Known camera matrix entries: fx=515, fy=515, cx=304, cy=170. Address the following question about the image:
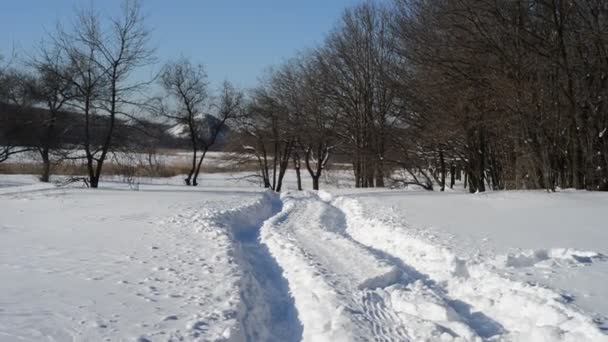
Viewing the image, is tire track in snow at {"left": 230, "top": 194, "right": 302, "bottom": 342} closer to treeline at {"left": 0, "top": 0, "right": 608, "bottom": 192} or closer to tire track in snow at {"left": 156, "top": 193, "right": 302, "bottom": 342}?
tire track in snow at {"left": 156, "top": 193, "right": 302, "bottom": 342}

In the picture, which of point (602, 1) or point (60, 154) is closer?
point (602, 1)

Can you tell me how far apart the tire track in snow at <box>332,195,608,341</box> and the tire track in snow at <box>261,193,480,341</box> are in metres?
0.29

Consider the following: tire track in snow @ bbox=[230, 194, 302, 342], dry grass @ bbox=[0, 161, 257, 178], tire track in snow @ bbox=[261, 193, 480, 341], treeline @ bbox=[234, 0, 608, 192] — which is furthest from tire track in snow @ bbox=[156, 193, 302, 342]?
dry grass @ bbox=[0, 161, 257, 178]

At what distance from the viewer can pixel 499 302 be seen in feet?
17.0

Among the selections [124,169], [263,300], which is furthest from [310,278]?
[124,169]

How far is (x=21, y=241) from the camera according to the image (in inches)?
332

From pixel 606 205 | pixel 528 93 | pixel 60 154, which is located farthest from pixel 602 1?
pixel 60 154

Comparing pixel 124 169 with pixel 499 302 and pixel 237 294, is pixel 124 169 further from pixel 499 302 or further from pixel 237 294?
pixel 499 302

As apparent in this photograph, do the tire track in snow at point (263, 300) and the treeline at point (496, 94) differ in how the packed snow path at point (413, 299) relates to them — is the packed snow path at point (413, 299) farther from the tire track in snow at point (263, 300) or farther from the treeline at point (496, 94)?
the treeline at point (496, 94)

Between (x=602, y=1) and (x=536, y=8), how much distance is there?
1.97 m

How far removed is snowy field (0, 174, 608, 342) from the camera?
449 centimetres

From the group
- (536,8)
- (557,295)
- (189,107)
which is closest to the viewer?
(557,295)

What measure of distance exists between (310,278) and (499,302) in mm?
2244

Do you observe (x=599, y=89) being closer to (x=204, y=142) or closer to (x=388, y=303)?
(x=388, y=303)
